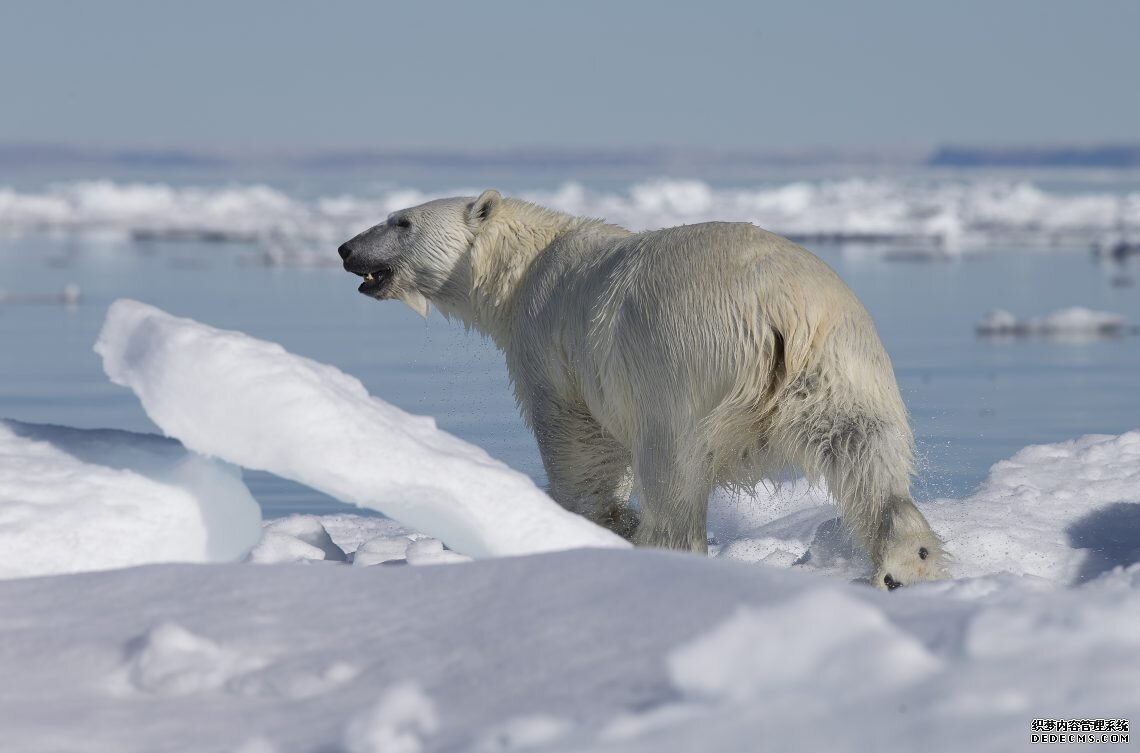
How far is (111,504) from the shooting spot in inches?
118

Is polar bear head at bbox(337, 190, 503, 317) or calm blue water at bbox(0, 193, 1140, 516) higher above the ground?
polar bear head at bbox(337, 190, 503, 317)

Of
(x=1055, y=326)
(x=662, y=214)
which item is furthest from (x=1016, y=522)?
(x=662, y=214)

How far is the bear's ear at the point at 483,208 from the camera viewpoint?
470 cm

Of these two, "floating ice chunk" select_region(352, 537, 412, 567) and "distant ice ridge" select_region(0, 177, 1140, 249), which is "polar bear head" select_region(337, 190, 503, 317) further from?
"distant ice ridge" select_region(0, 177, 1140, 249)

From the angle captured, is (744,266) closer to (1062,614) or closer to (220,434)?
(220,434)

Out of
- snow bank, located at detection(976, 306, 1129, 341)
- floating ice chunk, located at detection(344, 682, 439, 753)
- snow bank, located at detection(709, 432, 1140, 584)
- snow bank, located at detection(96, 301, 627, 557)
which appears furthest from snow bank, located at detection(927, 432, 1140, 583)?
snow bank, located at detection(976, 306, 1129, 341)

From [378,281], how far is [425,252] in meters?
0.24

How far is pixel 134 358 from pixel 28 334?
25.9 feet

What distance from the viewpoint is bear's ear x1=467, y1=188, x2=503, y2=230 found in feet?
15.4

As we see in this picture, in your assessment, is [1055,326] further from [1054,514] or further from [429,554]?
[429,554]

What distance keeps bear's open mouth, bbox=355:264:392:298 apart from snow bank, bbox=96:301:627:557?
1.83 m

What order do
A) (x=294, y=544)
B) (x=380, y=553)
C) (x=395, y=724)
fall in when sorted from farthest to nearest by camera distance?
(x=380, y=553) → (x=294, y=544) → (x=395, y=724)

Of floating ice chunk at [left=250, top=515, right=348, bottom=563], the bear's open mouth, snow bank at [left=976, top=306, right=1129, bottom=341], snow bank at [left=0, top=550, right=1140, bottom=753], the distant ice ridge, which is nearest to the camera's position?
snow bank at [left=0, top=550, right=1140, bottom=753]

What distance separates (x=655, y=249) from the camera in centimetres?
369
